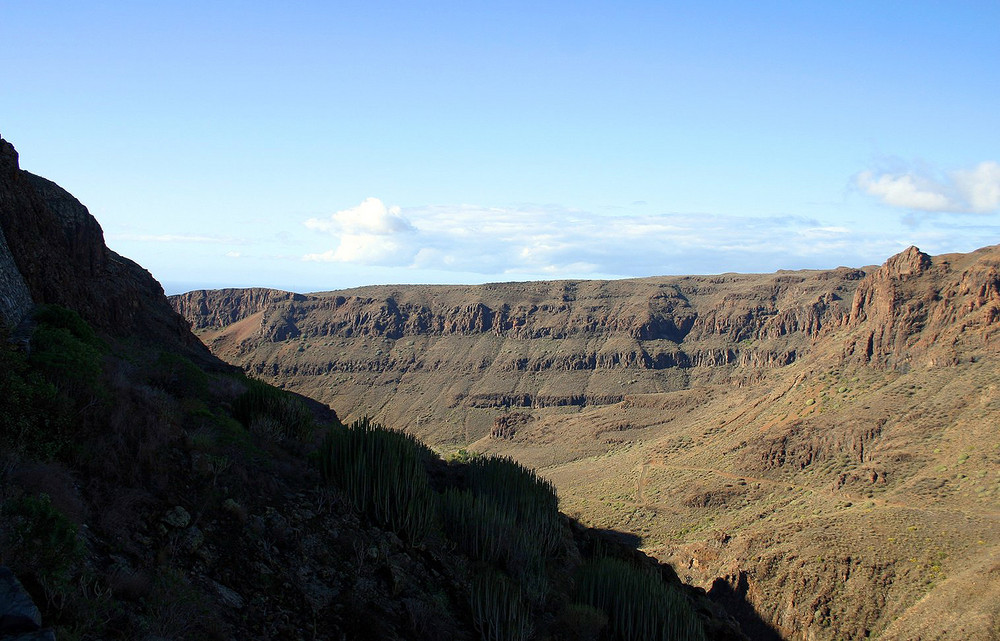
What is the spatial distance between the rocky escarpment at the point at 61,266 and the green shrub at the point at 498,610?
11582mm

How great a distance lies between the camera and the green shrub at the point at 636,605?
1462 centimetres

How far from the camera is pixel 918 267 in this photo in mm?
67375

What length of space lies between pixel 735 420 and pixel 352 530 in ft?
203

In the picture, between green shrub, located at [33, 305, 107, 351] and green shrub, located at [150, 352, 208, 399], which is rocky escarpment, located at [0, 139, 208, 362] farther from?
green shrub, located at [150, 352, 208, 399]

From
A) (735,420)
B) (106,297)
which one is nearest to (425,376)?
(735,420)

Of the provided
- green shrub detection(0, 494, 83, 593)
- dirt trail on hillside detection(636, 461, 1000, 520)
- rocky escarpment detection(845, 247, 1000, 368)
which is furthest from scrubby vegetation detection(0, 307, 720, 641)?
rocky escarpment detection(845, 247, 1000, 368)

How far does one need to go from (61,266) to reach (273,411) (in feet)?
37.1

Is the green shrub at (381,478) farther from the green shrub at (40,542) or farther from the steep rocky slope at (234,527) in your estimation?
the green shrub at (40,542)

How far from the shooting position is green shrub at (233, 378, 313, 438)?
55.0ft

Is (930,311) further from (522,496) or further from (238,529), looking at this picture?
(238,529)

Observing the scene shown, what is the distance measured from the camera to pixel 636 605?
14.9 m

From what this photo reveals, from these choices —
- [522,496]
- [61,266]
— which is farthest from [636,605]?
[61,266]

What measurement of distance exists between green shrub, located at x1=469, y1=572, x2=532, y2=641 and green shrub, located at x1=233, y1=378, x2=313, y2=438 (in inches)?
232

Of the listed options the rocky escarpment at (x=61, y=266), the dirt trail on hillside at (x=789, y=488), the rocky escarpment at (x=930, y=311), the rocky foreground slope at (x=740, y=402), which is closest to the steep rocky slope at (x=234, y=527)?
the rocky escarpment at (x=61, y=266)
